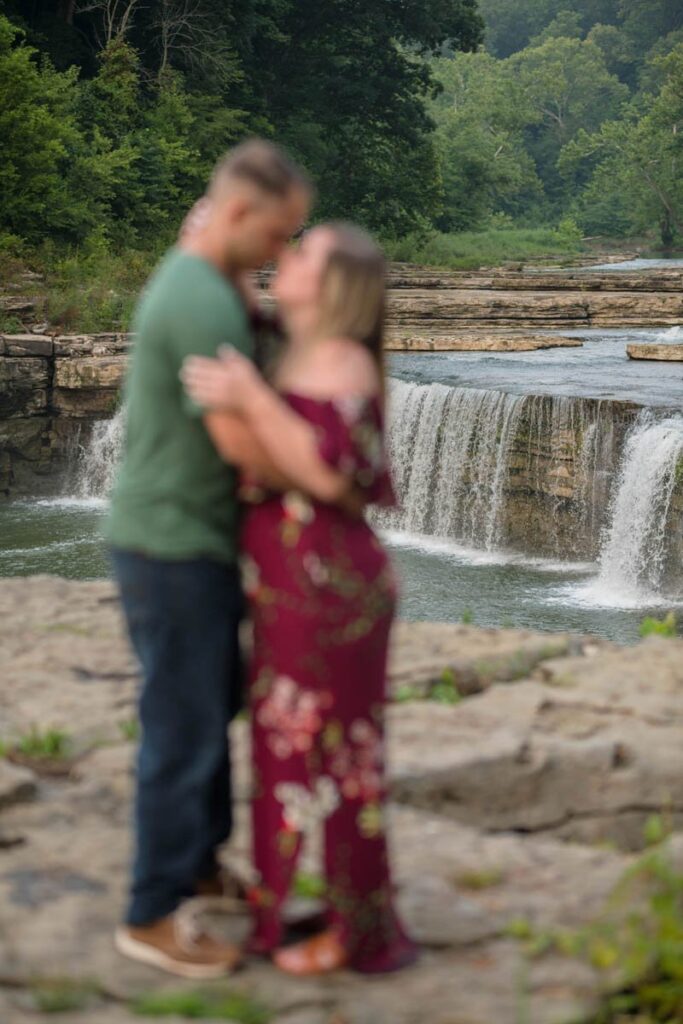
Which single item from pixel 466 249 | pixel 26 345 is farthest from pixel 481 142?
pixel 26 345

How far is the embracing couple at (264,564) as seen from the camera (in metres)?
3.02

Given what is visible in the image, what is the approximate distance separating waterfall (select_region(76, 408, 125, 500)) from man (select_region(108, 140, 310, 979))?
45.3ft

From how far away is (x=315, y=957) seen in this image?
3.19 m

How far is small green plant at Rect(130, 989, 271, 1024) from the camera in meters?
3.02

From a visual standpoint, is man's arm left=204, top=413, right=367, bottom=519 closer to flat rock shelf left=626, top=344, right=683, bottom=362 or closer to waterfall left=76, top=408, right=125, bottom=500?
waterfall left=76, top=408, right=125, bottom=500

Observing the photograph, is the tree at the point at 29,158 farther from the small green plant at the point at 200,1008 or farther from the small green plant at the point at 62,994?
the small green plant at the point at 200,1008

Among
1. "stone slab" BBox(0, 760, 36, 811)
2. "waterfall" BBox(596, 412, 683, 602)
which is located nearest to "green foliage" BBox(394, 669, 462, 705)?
"stone slab" BBox(0, 760, 36, 811)

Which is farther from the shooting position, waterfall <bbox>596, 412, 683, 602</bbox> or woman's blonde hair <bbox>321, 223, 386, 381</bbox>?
waterfall <bbox>596, 412, 683, 602</bbox>

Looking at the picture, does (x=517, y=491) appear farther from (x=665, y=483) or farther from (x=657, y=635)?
(x=657, y=635)

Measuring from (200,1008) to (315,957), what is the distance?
275 millimetres

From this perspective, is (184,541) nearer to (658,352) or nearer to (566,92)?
(658,352)

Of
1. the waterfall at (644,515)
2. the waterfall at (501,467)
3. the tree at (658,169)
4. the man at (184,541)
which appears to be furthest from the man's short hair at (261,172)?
the tree at (658,169)

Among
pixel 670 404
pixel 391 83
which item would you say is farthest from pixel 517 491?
→ pixel 391 83

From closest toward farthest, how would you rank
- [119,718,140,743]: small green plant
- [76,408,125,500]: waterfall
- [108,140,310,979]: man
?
1. [108,140,310,979]: man
2. [119,718,140,743]: small green plant
3. [76,408,125,500]: waterfall
